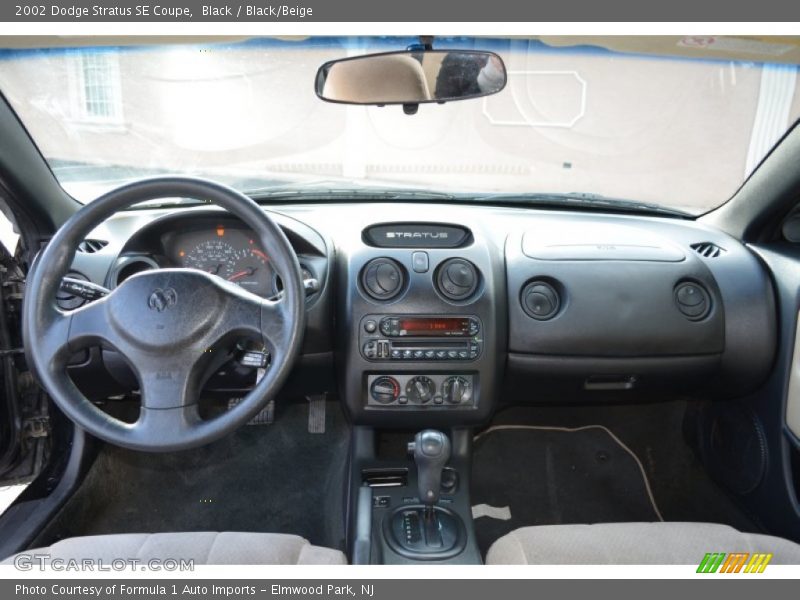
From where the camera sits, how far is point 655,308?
2090mm

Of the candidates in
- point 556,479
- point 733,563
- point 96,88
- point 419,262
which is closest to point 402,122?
point 96,88

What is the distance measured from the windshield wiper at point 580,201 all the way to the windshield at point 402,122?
26 mm

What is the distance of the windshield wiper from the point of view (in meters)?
2.49

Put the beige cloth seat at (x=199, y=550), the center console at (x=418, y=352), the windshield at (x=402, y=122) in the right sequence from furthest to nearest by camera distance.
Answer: the windshield at (x=402, y=122) → the center console at (x=418, y=352) → the beige cloth seat at (x=199, y=550)

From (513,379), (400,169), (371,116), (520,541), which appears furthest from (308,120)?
(520,541)

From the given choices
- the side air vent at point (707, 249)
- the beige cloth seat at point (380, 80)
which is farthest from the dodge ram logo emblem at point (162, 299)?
the side air vent at point (707, 249)

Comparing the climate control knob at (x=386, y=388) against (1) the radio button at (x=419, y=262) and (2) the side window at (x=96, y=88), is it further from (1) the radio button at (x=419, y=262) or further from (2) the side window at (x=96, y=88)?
(2) the side window at (x=96, y=88)

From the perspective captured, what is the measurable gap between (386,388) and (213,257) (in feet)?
2.39

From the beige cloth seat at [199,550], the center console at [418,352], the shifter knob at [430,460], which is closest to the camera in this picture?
the beige cloth seat at [199,550]

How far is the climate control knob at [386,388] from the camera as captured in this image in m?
2.00

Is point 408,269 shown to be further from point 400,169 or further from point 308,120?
point 308,120

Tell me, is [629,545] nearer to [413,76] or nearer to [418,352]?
[418,352]

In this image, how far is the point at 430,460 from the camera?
6.06ft

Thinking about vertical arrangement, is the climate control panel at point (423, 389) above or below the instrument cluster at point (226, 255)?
below
